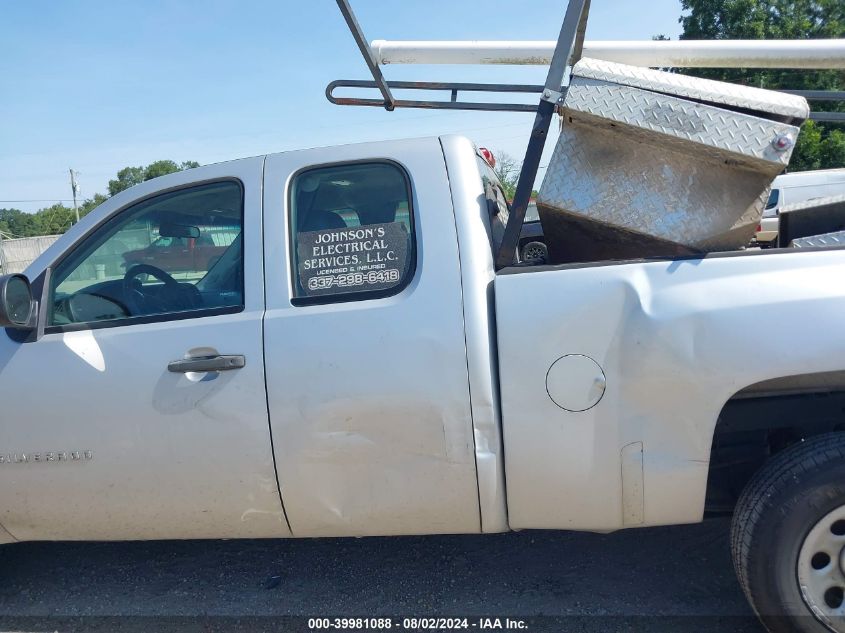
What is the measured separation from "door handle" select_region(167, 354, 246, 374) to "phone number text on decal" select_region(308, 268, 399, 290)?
404mm

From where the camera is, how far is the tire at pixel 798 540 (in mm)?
2422

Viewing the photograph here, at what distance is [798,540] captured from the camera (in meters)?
2.44

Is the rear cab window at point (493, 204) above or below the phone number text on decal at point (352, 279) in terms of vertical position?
above

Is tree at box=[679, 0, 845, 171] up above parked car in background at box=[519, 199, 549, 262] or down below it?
above

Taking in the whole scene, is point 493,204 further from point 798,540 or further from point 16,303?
point 16,303

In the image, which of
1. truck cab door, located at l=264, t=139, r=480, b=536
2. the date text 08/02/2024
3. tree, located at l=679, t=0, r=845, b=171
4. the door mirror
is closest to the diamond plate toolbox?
truck cab door, located at l=264, t=139, r=480, b=536

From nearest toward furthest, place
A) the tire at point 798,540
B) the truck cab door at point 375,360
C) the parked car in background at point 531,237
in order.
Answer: the tire at point 798,540
the truck cab door at point 375,360
the parked car in background at point 531,237

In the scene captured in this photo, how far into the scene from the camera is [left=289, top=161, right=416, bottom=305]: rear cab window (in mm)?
2762

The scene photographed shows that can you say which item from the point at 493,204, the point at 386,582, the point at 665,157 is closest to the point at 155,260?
the point at 493,204

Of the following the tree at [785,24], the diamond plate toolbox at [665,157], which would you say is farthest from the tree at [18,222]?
the diamond plate toolbox at [665,157]

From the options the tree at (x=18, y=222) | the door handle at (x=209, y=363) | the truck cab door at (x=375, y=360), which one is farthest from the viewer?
the tree at (x=18, y=222)

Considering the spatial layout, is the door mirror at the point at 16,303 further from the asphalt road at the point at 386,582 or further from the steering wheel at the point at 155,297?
the asphalt road at the point at 386,582

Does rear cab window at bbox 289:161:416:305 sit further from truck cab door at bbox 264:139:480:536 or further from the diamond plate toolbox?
the diamond plate toolbox

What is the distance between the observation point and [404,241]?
279 centimetres
